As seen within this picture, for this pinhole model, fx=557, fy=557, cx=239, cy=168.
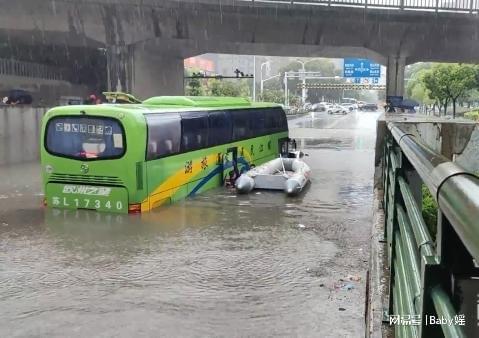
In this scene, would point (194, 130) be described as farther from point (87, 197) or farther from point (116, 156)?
point (87, 197)

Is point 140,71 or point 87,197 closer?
point 87,197

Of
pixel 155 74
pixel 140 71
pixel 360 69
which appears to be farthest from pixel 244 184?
pixel 360 69

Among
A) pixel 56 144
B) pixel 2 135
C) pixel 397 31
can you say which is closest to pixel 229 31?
pixel 397 31

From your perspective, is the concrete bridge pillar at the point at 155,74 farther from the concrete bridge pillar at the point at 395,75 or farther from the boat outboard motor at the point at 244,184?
the boat outboard motor at the point at 244,184

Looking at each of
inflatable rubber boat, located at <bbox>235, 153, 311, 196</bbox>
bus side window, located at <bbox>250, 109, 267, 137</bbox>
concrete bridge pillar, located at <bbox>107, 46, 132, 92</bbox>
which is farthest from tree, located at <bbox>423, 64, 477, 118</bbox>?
inflatable rubber boat, located at <bbox>235, 153, 311, 196</bbox>

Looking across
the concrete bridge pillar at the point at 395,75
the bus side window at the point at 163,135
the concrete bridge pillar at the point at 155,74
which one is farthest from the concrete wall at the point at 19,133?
the concrete bridge pillar at the point at 395,75

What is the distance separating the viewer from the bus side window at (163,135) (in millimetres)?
12078

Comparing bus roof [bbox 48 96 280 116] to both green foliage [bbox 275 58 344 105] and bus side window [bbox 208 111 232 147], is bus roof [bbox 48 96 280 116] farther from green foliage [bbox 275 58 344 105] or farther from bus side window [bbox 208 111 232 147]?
green foliage [bbox 275 58 344 105]

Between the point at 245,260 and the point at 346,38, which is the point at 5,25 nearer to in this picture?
the point at 346,38

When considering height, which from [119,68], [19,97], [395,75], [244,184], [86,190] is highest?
[119,68]

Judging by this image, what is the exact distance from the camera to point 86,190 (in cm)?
1206

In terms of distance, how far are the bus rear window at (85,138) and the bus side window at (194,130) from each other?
7.30 feet

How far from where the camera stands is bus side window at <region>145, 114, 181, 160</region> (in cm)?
1208

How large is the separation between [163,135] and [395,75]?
2265 centimetres
